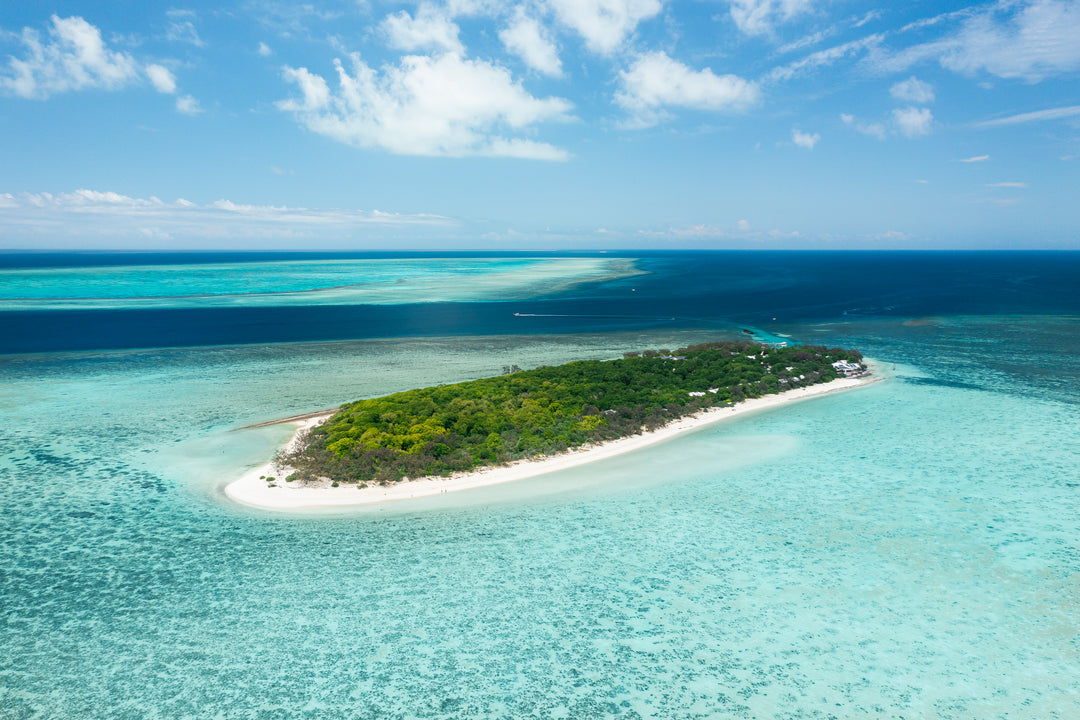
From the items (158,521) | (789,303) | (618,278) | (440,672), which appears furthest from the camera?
(618,278)

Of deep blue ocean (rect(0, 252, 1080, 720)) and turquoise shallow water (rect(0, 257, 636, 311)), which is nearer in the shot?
deep blue ocean (rect(0, 252, 1080, 720))

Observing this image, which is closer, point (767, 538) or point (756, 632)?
point (756, 632)

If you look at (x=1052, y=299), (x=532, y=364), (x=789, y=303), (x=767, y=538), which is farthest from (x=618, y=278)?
(x=767, y=538)

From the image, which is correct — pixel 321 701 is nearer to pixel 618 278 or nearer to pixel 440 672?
pixel 440 672

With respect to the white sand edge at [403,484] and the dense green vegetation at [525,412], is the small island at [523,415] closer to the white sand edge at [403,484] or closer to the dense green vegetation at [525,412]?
the dense green vegetation at [525,412]

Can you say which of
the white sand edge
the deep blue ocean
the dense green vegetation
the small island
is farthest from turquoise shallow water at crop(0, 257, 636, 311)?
the white sand edge

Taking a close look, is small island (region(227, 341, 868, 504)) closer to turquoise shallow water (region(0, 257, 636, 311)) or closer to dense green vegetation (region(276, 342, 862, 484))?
dense green vegetation (region(276, 342, 862, 484))

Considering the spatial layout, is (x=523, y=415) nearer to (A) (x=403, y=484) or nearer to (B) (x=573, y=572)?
(A) (x=403, y=484)
